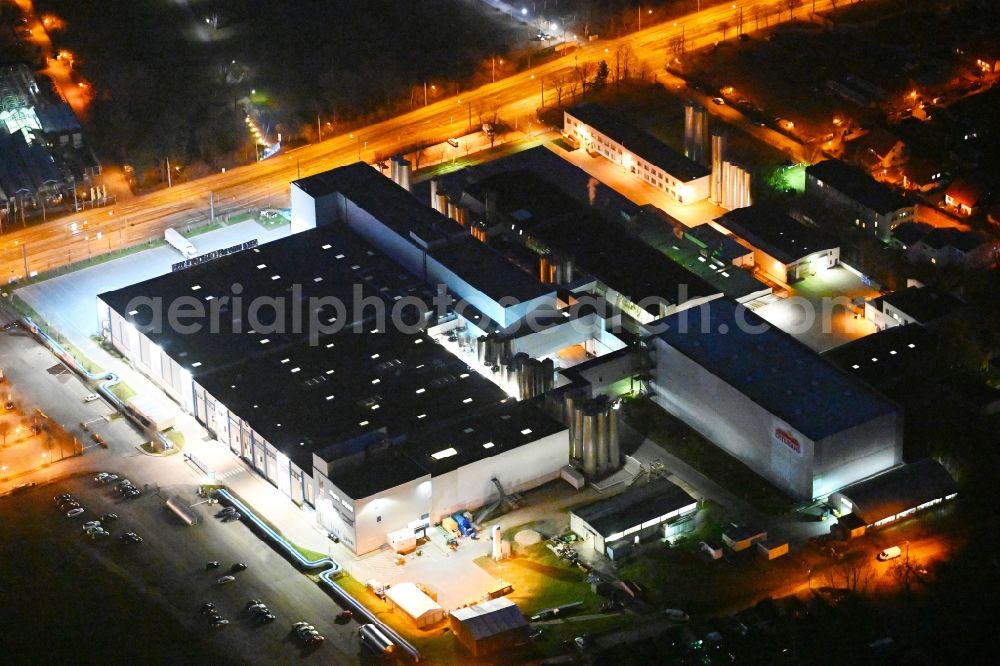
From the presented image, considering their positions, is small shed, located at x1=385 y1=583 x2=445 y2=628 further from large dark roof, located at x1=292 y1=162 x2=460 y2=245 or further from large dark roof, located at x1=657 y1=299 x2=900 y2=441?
large dark roof, located at x1=292 y1=162 x2=460 y2=245

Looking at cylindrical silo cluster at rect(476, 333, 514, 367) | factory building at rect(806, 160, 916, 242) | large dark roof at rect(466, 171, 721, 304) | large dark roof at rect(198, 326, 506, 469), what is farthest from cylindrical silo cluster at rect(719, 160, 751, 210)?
large dark roof at rect(198, 326, 506, 469)

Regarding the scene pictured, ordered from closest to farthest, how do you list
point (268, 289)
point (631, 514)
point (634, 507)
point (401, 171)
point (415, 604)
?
point (415, 604) < point (631, 514) < point (634, 507) < point (268, 289) < point (401, 171)

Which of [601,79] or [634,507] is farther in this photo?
[601,79]

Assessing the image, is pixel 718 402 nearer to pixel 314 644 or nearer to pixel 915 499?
pixel 915 499

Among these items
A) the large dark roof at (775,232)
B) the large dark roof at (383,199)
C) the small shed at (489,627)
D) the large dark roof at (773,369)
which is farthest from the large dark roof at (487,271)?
the small shed at (489,627)

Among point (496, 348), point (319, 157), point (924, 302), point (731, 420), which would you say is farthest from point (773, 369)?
point (319, 157)

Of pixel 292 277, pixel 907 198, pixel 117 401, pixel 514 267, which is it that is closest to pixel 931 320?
pixel 907 198

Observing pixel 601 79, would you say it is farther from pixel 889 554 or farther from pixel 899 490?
pixel 889 554
